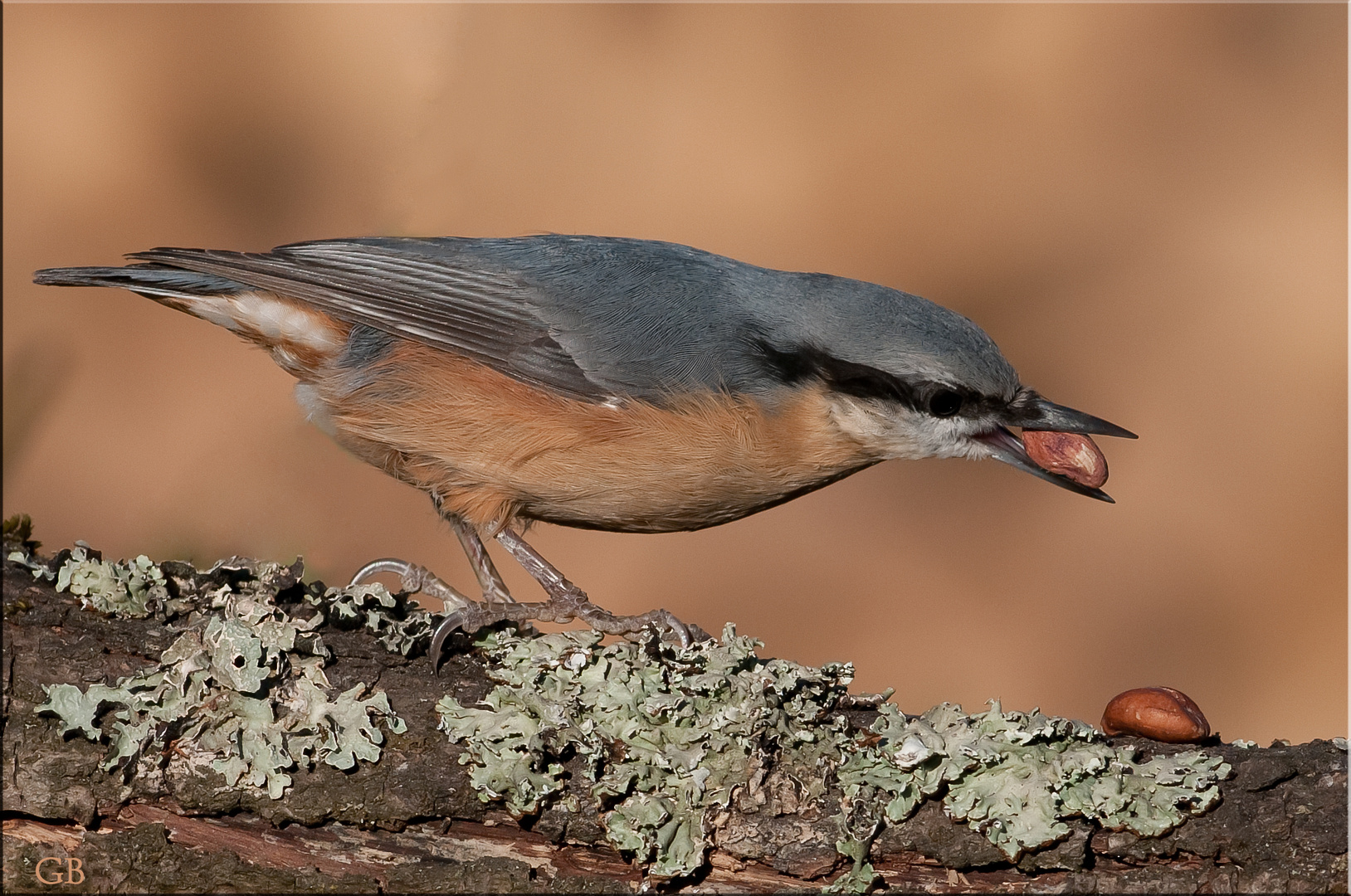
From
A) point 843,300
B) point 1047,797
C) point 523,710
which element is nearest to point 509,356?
point 843,300

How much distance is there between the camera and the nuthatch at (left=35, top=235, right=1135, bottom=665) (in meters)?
2.67

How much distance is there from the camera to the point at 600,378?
2.74 meters

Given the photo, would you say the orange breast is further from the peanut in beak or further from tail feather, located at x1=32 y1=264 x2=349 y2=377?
the peanut in beak

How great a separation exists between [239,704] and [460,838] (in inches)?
17.5

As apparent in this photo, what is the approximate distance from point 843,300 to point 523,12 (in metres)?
2.23

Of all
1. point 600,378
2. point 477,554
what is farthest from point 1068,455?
point 477,554

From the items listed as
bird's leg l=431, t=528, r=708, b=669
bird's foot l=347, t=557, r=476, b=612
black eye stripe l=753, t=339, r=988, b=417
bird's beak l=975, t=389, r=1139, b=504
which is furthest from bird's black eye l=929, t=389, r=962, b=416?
bird's foot l=347, t=557, r=476, b=612

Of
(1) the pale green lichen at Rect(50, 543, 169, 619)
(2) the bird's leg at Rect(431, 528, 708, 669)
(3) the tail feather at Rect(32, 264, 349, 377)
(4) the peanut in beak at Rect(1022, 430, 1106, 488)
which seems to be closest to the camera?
(1) the pale green lichen at Rect(50, 543, 169, 619)

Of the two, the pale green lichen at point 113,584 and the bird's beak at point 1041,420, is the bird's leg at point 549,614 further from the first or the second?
the bird's beak at point 1041,420

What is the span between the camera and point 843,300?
9.12ft

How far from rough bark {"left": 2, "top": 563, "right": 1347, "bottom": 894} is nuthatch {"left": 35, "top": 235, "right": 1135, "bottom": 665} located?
0.69 metres

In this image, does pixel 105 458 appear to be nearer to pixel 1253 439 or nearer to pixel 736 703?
pixel 736 703

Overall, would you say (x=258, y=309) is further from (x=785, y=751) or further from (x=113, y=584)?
(x=785, y=751)

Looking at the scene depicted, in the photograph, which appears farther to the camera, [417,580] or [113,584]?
[417,580]
